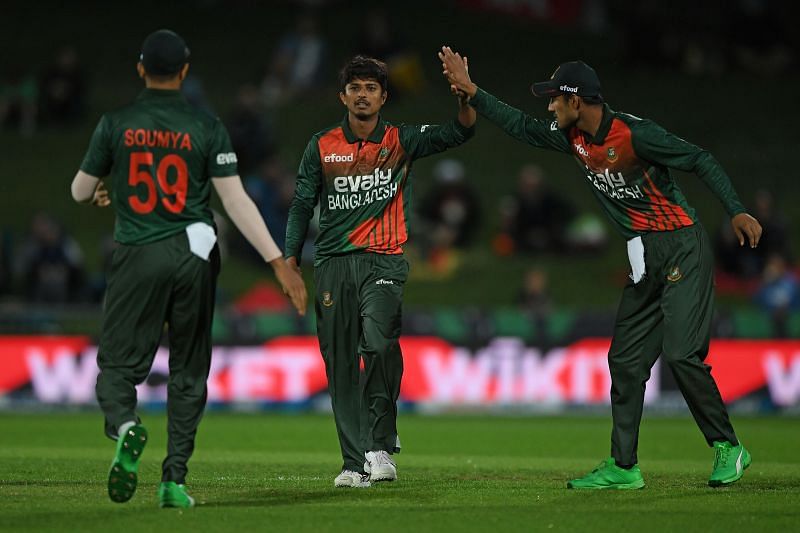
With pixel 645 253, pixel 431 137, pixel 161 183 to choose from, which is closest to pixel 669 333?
pixel 645 253

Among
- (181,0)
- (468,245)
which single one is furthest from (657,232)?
(181,0)

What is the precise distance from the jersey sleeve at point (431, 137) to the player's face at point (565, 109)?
21.7 inches

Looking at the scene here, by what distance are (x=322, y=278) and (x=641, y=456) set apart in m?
3.91

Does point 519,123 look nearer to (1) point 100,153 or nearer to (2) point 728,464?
(2) point 728,464

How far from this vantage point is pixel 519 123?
9031 mm

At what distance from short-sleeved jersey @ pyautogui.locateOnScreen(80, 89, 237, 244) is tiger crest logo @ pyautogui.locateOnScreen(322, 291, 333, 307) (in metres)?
1.68

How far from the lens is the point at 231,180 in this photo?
7430 mm

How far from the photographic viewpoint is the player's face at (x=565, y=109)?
8789mm

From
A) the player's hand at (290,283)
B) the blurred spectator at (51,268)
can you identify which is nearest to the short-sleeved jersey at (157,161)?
the player's hand at (290,283)

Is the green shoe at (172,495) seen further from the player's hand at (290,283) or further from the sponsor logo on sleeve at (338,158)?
the sponsor logo on sleeve at (338,158)

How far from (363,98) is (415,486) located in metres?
2.39

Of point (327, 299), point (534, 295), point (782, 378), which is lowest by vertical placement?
point (782, 378)

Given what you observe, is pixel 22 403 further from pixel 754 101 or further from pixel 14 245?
pixel 754 101

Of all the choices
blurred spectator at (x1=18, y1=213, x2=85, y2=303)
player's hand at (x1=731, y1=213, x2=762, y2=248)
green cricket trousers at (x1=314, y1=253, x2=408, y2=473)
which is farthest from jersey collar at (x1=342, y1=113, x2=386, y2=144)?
blurred spectator at (x1=18, y1=213, x2=85, y2=303)
